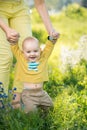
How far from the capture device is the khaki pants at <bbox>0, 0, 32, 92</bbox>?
4.80 m

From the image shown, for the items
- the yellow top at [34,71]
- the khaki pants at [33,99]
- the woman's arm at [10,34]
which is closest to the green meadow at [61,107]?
the khaki pants at [33,99]

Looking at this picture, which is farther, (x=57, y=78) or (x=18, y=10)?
(x=57, y=78)

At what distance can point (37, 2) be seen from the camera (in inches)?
197

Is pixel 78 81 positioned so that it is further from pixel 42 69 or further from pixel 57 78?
pixel 42 69

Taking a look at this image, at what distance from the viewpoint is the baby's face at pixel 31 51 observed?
4.66m

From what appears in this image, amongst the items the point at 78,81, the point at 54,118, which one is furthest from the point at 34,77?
the point at 78,81

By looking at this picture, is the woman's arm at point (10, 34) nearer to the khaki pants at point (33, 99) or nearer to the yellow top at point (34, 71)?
the yellow top at point (34, 71)

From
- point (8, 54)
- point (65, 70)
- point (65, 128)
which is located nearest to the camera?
point (65, 128)

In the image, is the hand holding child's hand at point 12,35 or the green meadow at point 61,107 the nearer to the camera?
the hand holding child's hand at point 12,35

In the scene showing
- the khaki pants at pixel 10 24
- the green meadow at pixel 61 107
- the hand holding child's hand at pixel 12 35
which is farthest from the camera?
the khaki pants at pixel 10 24

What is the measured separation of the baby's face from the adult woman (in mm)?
147

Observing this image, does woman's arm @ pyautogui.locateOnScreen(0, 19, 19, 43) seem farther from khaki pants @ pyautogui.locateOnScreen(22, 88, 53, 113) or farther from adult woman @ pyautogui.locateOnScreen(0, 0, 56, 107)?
khaki pants @ pyautogui.locateOnScreen(22, 88, 53, 113)

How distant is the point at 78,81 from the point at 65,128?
1.89 metres

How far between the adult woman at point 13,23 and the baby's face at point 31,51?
0.15 metres
